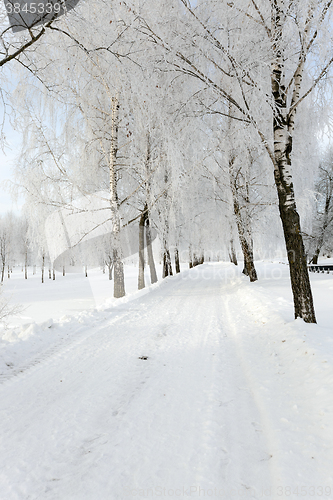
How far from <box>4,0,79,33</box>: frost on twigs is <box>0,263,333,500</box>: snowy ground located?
4060 millimetres

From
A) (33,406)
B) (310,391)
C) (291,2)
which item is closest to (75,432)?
(33,406)

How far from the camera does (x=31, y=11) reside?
298 centimetres

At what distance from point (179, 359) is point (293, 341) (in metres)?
1.74

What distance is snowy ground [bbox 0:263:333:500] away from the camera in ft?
5.73

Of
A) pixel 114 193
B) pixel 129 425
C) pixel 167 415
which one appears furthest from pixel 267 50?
pixel 114 193

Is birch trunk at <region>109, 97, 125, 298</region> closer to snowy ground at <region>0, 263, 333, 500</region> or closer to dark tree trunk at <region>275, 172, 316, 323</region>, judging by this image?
snowy ground at <region>0, 263, 333, 500</region>

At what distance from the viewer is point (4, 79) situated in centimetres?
346

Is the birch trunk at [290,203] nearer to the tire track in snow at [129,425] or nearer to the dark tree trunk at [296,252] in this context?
the dark tree trunk at [296,252]

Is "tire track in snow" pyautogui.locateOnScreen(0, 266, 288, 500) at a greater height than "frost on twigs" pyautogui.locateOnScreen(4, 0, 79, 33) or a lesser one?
lesser

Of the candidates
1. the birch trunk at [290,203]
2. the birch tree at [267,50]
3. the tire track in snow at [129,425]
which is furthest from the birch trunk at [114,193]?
the birch trunk at [290,203]

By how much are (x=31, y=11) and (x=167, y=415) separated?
14.9ft

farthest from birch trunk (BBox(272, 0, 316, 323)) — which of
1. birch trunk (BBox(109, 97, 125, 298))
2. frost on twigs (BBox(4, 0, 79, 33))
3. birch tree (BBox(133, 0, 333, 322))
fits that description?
birch trunk (BBox(109, 97, 125, 298))

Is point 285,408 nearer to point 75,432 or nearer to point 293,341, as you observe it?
point 293,341

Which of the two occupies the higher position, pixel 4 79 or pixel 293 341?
pixel 4 79
